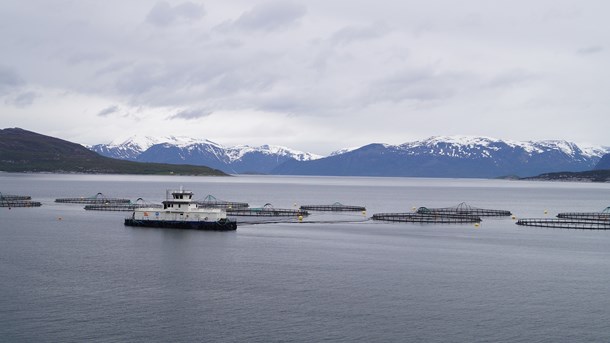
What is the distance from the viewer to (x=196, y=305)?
47312mm

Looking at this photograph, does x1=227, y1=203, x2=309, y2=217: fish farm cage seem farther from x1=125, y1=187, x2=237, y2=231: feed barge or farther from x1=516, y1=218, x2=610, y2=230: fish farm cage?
x1=516, y1=218, x2=610, y2=230: fish farm cage

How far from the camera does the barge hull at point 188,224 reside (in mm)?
96875

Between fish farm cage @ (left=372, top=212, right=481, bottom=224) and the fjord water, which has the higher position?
fish farm cage @ (left=372, top=212, right=481, bottom=224)

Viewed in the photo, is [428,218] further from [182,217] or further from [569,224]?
[182,217]

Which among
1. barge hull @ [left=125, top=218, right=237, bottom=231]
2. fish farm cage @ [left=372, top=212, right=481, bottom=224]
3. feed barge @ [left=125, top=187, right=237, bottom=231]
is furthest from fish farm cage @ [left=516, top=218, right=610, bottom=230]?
feed barge @ [left=125, top=187, right=237, bottom=231]

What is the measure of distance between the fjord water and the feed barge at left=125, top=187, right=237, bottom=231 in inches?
231

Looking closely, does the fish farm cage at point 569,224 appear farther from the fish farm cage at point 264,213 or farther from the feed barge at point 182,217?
the feed barge at point 182,217

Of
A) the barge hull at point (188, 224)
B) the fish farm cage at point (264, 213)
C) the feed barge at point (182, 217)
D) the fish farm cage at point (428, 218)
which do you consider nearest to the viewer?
the barge hull at point (188, 224)

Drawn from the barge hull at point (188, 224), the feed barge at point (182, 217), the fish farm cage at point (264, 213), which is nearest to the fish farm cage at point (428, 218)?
the fish farm cage at point (264, 213)

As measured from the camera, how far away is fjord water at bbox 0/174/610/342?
136 feet

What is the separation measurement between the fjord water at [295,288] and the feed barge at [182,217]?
5.87 metres

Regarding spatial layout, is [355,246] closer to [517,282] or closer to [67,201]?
[517,282]

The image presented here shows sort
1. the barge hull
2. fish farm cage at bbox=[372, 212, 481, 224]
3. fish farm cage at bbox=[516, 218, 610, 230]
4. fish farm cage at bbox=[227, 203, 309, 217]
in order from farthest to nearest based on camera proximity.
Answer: fish farm cage at bbox=[227, 203, 309, 217] → fish farm cage at bbox=[372, 212, 481, 224] → fish farm cage at bbox=[516, 218, 610, 230] → the barge hull

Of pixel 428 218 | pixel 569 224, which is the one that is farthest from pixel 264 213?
pixel 569 224
